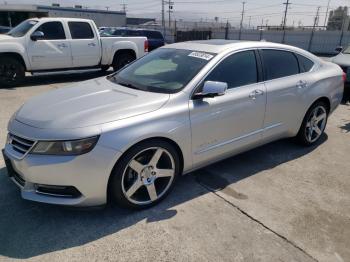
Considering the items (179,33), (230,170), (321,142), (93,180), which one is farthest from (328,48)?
(93,180)

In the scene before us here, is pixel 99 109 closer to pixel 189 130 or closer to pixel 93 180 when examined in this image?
pixel 93 180

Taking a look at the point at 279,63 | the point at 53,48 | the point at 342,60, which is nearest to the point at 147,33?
the point at 53,48

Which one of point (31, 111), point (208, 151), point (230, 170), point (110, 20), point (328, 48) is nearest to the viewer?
point (31, 111)

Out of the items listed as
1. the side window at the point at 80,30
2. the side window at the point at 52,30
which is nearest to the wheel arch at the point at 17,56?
the side window at the point at 52,30

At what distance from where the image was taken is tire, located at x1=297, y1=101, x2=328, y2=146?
479 centimetres

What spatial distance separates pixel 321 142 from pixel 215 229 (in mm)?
3110

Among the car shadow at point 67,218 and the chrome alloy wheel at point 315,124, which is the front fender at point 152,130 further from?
the chrome alloy wheel at point 315,124

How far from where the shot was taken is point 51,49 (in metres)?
9.18

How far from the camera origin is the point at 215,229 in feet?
9.84

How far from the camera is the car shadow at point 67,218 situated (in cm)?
275

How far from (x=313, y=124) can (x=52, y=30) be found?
7.70 metres

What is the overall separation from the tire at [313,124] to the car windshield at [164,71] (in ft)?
6.55

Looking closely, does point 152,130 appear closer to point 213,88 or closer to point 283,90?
point 213,88

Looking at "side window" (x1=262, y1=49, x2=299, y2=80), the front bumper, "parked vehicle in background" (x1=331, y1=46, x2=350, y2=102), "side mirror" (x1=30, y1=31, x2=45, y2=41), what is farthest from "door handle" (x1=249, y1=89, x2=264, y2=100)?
"side mirror" (x1=30, y1=31, x2=45, y2=41)
